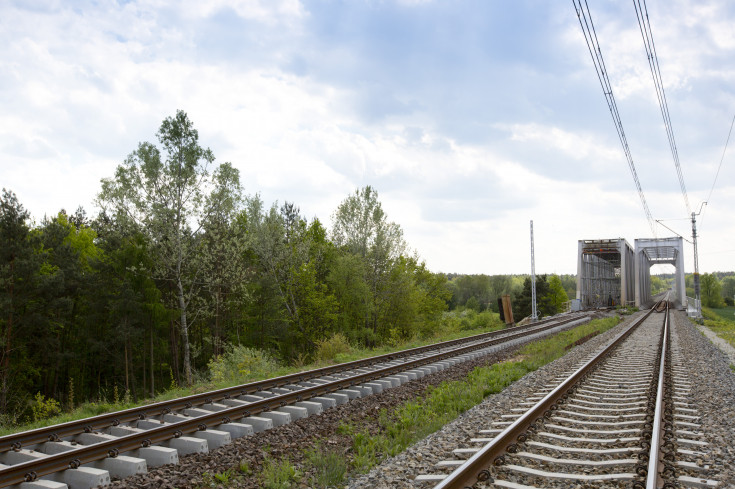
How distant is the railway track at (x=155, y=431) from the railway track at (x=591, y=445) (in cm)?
295

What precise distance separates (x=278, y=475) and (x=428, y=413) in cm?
337

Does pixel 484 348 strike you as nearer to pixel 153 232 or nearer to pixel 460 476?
pixel 460 476

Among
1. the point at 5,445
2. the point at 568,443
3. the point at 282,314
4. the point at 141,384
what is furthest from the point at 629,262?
the point at 5,445

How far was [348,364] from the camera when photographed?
12.2 meters

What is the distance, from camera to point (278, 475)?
509cm

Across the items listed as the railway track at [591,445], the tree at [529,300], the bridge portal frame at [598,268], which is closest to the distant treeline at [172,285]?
the railway track at [591,445]

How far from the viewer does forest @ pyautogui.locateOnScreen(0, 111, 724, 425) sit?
79.9 ft

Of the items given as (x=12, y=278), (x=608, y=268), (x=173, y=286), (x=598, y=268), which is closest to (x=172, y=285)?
(x=173, y=286)

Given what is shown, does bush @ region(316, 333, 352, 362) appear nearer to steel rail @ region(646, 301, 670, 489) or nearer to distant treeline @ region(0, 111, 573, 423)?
distant treeline @ region(0, 111, 573, 423)

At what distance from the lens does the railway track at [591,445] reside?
441cm

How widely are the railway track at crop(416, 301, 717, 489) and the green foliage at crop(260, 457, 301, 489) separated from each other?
4.54 feet

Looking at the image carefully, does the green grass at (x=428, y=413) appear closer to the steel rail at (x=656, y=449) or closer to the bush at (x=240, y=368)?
the steel rail at (x=656, y=449)

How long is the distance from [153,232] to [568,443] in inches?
913

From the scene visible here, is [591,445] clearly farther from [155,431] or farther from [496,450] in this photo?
[155,431]
